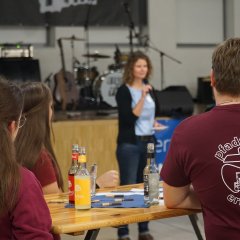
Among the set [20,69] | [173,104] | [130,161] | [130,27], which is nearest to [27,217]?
[130,161]

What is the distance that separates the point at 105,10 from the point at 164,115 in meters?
2.13

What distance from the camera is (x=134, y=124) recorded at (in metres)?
4.82

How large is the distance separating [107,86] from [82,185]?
540cm

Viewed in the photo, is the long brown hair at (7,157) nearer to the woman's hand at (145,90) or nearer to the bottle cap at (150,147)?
the bottle cap at (150,147)

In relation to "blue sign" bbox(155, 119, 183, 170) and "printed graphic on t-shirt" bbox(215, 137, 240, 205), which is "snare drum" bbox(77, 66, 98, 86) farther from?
"printed graphic on t-shirt" bbox(215, 137, 240, 205)

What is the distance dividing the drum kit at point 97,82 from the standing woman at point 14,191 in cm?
604

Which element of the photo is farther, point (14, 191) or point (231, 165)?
point (231, 165)

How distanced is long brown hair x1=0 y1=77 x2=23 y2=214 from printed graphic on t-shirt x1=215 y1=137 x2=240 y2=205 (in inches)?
29.4

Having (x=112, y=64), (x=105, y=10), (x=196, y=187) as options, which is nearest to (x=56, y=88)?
(x=112, y=64)

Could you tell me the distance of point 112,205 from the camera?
8.29ft

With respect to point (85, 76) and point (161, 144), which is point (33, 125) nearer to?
point (161, 144)

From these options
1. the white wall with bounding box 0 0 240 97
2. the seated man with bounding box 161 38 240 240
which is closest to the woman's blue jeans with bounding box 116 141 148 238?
the seated man with bounding box 161 38 240 240

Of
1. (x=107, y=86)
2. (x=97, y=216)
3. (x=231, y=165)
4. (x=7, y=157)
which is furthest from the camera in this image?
(x=107, y=86)

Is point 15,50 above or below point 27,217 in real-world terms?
above
